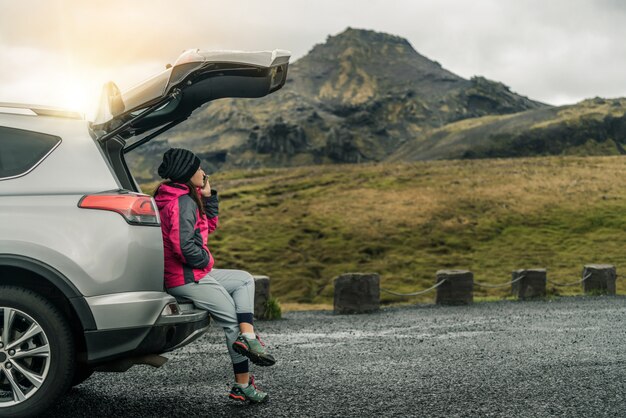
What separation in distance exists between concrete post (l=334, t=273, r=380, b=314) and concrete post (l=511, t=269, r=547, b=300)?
4406 millimetres

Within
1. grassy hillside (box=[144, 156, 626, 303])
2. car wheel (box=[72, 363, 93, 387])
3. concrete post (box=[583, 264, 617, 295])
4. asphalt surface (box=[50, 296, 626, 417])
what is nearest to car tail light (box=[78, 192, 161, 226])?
asphalt surface (box=[50, 296, 626, 417])

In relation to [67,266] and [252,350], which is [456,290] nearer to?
Answer: [252,350]

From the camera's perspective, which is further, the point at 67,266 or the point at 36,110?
the point at 36,110

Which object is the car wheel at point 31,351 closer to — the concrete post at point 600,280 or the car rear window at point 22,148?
the car rear window at point 22,148

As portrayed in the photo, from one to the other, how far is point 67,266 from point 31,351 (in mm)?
611

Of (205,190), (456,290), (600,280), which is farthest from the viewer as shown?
(600,280)

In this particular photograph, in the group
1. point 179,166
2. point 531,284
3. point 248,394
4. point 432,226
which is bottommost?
point 432,226

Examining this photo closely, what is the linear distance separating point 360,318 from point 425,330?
292 centimetres

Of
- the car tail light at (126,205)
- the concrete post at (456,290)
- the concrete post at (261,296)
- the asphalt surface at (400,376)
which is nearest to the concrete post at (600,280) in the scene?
the concrete post at (456,290)

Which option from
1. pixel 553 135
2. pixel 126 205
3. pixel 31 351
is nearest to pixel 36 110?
pixel 126 205

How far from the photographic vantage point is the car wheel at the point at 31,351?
4641 mm

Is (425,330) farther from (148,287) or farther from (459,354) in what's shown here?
(148,287)

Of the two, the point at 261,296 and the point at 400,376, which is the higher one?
the point at 400,376

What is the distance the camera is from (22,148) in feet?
16.3
